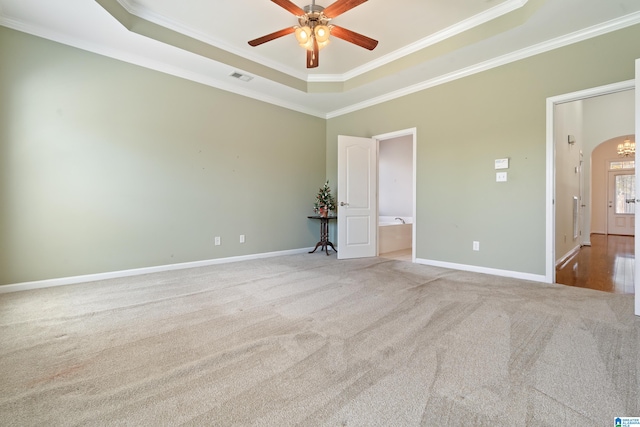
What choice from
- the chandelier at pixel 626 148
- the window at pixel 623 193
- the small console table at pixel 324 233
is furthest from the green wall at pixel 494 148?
the window at pixel 623 193

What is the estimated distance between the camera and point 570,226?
16.4 ft

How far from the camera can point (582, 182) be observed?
19.7 ft

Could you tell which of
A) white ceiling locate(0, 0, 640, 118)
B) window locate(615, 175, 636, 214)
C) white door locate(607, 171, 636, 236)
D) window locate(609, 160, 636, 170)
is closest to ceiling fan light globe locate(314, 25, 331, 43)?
white ceiling locate(0, 0, 640, 118)

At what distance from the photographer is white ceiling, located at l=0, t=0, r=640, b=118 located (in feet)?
8.77

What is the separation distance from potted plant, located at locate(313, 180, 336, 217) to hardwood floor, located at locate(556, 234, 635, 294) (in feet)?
11.2

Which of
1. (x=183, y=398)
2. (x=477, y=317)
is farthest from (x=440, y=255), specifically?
(x=183, y=398)

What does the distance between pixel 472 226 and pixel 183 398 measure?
147 inches

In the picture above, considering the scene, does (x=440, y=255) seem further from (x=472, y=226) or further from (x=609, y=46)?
(x=609, y=46)

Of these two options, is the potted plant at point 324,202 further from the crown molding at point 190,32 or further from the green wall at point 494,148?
the crown molding at point 190,32

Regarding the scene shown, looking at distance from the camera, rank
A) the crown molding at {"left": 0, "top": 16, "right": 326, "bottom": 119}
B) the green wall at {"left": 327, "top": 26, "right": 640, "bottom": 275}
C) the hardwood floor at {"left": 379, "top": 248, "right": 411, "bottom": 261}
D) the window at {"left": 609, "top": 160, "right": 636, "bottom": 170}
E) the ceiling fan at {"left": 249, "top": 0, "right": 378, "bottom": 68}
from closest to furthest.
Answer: the ceiling fan at {"left": 249, "top": 0, "right": 378, "bottom": 68} → the crown molding at {"left": 0, "top": 16, "right": 326, "bottom": 119} → the green wall at {"left": 327, "top": 26, "right": 640, "bottom": 275} → the hardwood floor at {"left": 379, "top": 248, "right": 411, "bottom": 261} → the window at {"left": 609, "top": 160, "right": 636, "bottom": 170}

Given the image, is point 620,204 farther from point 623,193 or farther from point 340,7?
point 340,7

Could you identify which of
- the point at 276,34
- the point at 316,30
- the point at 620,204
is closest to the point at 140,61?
the point at 276,34

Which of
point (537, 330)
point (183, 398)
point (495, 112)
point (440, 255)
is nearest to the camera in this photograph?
point (183, 398)

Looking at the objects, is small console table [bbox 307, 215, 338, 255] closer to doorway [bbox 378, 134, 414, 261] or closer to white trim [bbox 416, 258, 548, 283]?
white trim [bbox 416, 258, 548, 283]
